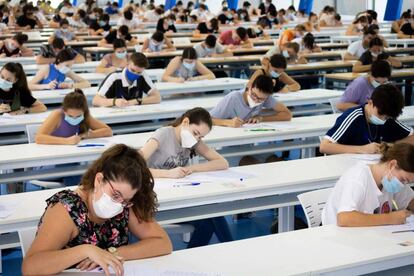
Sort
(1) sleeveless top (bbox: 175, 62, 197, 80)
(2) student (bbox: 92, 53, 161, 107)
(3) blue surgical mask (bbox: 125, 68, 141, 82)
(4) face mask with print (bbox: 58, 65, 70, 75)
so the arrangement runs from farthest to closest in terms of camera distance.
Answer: (1) sleeveless top (bbox: 175, 62, 197, 80) → (4) face mask with print (bbox: 58, 65, 70, 75) → (3) blue surgical mask (bbox: 125, 68, 141, 82) → (2) student (bbox: 92, 53, 161, 107)

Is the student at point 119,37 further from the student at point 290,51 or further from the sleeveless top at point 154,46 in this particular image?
the student at point 290,51

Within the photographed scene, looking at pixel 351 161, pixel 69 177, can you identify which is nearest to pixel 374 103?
pixel 351 161

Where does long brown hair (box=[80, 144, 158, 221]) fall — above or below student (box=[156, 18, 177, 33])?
above

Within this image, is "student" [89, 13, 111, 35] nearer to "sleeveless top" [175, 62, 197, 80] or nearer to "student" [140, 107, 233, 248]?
"sleeveless top" [175, 62, 197, 80]

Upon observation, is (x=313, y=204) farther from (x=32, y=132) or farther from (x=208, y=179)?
(x=32, y=132)

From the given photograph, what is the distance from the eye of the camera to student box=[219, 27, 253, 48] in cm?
1383

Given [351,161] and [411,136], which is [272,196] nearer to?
[351,161]

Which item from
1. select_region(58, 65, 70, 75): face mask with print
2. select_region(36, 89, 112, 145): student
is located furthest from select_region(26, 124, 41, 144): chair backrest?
select_region(58, 65, 70, 75): face mask with print

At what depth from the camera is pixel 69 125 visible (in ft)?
17.8

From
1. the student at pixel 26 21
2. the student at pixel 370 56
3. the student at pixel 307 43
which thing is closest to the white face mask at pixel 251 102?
the student at pixel 370 56

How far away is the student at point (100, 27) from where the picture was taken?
708 inches

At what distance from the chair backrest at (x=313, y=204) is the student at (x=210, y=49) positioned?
329 inches

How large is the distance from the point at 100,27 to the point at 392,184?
51.0 ft

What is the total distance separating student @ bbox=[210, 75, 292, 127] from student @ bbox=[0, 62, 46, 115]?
5.57ft
